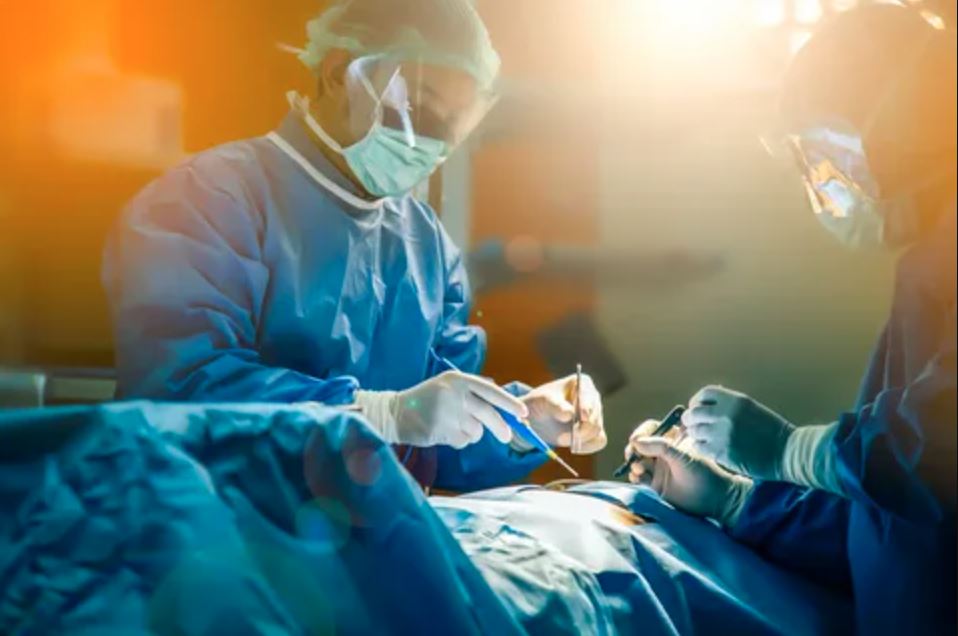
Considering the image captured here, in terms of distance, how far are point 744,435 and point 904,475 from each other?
0.22 meters

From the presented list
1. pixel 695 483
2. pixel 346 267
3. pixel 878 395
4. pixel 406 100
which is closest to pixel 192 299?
pixel 346 267

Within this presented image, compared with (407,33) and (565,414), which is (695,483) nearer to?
(565,414)

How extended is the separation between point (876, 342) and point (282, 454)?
661 millimetres

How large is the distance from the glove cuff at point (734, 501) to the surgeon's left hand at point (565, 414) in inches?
9.5

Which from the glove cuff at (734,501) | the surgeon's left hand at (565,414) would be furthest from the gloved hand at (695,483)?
the surgeon's left hand at (565,414)

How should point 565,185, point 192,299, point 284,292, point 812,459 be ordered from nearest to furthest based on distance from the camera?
point 812,459 < point 192,299 < point 284,292 < point 565,185

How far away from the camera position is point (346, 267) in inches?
50.1

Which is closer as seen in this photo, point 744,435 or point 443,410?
point 744,435

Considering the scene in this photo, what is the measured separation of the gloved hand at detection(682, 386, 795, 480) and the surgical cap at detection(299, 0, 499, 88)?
1.91 ft

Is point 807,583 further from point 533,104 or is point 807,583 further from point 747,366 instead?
point 533,104

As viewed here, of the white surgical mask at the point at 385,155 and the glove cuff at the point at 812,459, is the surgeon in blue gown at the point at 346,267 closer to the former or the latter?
the white surgical mask at the point at 385,155

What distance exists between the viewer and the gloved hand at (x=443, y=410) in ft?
3.71

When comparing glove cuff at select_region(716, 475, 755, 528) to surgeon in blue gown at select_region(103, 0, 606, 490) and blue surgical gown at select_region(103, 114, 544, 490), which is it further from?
blue surgical gown at select_region(103, 114, 544, 490)

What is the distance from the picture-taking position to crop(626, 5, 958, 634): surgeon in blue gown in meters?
0.82
